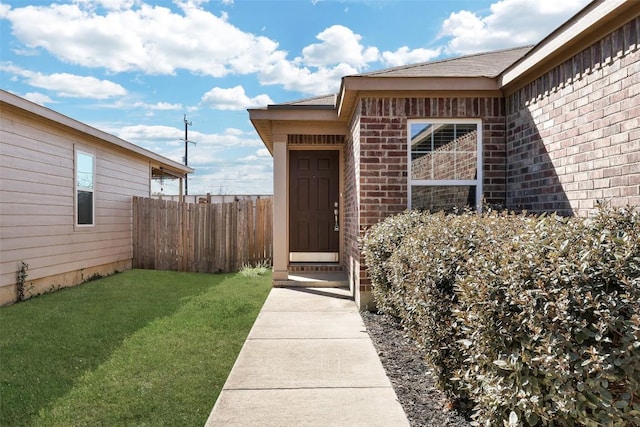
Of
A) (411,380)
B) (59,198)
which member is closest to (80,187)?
(59,198)

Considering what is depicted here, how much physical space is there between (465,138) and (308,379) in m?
3.99

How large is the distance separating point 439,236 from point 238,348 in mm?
2684

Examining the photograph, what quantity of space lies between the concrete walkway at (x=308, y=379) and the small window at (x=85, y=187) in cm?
584

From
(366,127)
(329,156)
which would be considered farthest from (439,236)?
(329,156)

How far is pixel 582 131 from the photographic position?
175 inches

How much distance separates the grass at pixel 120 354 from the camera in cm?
343

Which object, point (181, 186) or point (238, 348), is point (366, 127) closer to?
point (238, 348)

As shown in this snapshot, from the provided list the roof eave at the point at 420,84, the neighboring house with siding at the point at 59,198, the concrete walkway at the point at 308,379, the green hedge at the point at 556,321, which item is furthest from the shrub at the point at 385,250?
the neighboring house with siding at the point at 59,198

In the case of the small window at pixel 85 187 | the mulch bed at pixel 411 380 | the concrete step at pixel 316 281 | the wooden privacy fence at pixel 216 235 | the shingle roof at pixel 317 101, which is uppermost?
the shingle roof at pixel 317 101

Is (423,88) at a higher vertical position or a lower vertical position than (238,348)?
higher

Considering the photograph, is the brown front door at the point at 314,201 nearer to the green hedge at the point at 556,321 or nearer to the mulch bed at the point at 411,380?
the mulch bed at the point at 411,380

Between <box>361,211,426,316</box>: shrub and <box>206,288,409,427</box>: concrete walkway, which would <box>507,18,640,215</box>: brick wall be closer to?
<box>361,211,426,316</box>: shrub

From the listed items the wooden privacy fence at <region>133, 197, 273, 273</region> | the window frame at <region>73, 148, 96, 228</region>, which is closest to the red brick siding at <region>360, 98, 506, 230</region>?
the wooden privacy fence at <region>133, 197, 273, 273</region>

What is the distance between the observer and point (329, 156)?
906cm
